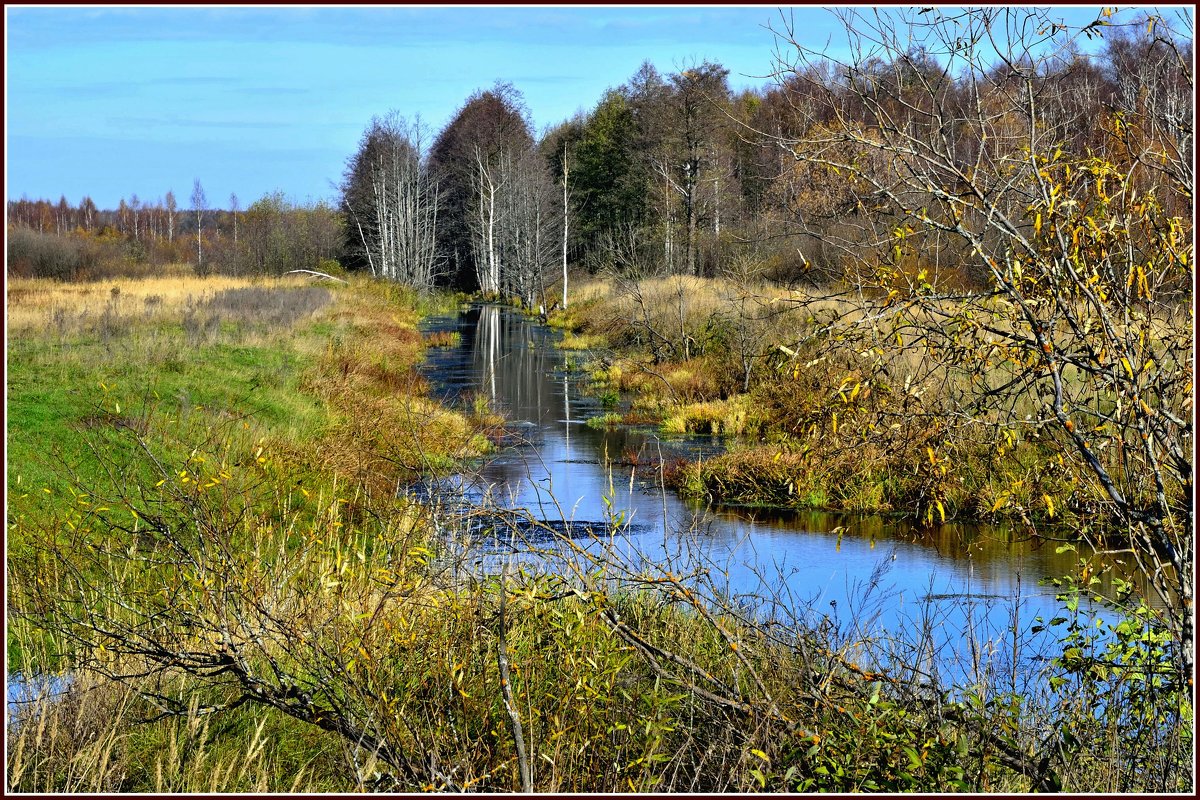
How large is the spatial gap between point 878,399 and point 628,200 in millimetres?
45022

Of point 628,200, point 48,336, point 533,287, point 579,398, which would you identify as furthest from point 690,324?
point 628,200

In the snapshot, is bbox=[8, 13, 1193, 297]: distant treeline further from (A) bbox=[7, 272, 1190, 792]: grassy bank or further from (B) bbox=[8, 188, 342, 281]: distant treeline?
(A) bbox=[7, 272, 1190, 792]: grassy bank

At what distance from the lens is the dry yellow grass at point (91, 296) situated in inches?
853

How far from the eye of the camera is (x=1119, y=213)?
460 cm

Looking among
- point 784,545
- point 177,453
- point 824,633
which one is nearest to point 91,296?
point 177,453

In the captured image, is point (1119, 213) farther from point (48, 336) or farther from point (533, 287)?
point (533, 287)

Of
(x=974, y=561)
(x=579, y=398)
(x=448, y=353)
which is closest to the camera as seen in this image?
(x=974, y=561)

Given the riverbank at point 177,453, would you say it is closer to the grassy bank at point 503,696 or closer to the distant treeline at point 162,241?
the grassy bank at point 503,696

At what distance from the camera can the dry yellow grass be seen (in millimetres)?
21677

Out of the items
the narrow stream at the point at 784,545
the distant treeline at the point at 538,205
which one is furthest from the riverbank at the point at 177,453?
the distant treeline at the point at 538,205

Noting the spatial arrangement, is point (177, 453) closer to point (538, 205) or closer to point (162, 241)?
point (538, 205)

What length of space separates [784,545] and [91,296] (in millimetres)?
23903

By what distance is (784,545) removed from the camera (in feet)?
38.5

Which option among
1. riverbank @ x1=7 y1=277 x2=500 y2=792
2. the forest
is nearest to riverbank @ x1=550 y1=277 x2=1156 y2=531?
the forest
